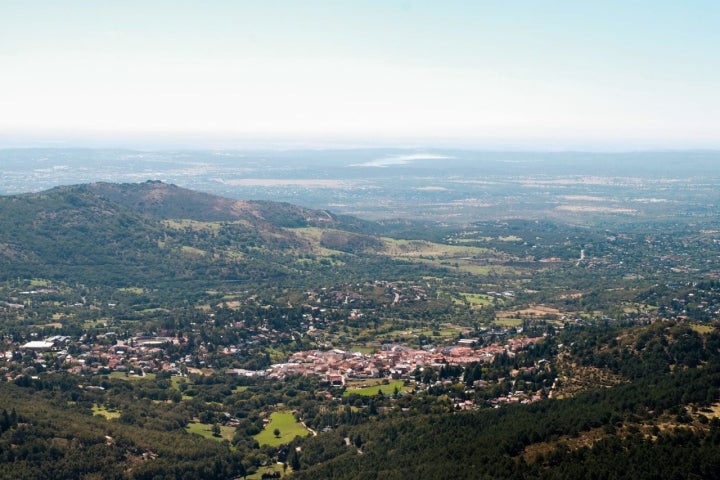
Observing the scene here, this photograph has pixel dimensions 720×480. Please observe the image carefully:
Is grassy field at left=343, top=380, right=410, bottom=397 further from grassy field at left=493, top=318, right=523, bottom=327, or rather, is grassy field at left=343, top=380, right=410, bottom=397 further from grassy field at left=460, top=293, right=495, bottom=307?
grassy field at left=460, top=293, right=495, bottom=307

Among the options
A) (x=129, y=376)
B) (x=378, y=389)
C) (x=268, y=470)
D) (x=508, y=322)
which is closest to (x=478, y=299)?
(x=508, y=322)

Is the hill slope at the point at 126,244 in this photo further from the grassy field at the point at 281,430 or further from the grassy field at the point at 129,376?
the grassy field at the point at 281,430

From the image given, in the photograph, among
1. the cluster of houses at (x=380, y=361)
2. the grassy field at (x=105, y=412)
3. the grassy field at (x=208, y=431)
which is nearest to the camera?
the grassy field at (x=208, y=431)

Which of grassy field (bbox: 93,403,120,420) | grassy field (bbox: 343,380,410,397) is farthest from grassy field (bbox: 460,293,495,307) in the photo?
grassy field (bbox: 93,403,120,420)

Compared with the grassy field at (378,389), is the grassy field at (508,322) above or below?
below

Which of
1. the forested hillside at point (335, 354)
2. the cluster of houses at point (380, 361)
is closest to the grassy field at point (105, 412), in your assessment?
the forested hillside at point (335, 354)

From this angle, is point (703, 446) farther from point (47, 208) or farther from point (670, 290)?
point (47, 208)

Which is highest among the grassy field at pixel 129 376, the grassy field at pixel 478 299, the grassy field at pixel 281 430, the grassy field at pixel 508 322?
the grassy field at pixel 281 430
